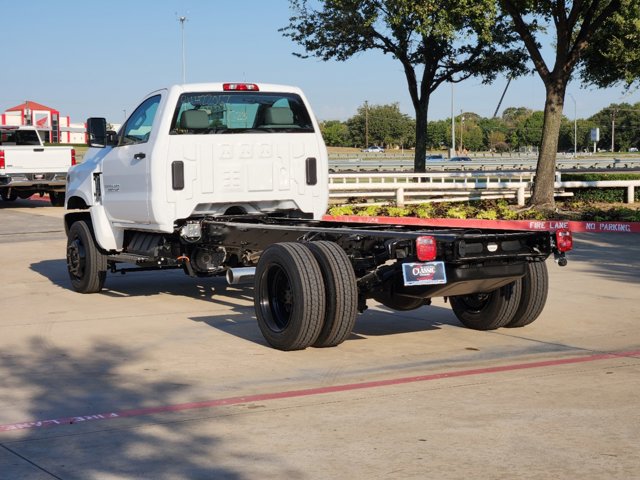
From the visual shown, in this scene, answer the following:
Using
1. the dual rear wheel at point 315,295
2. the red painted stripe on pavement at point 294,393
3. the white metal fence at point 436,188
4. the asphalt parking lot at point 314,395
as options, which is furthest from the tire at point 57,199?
the red painted stripe on pavement at point 294,393

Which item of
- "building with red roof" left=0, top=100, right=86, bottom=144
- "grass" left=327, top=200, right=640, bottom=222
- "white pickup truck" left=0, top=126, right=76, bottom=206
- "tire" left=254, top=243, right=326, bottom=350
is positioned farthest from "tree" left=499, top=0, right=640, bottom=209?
"building with red roof" left=0, top=100, right=86, bottom=144

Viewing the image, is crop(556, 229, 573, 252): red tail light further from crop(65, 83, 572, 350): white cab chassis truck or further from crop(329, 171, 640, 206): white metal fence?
crop(329, 171, 640, 206): white metal fence

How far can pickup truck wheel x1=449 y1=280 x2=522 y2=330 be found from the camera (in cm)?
898

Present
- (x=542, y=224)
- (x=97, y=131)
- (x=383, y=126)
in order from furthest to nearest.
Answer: (x=383, y=126) → (x=542, y=224) → (x=97, y=131)

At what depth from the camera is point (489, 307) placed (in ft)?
29.9

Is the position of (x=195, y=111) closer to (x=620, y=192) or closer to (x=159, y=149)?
(x=159, y=149)

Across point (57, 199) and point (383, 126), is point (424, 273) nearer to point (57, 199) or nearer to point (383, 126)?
point (57, 199)

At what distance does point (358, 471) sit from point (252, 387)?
6.89 ft

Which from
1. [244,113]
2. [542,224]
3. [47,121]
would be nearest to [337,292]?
[244,113]

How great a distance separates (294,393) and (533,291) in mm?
2913

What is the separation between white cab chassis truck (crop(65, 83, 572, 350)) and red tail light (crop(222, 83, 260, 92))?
0.4 inches

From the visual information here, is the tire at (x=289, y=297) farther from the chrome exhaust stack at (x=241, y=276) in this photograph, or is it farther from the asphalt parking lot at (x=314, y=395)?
the chrome exhaust stack at (x=241, y=276)

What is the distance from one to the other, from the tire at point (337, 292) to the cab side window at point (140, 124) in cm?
357

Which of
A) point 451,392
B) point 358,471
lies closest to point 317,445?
point 358,471
